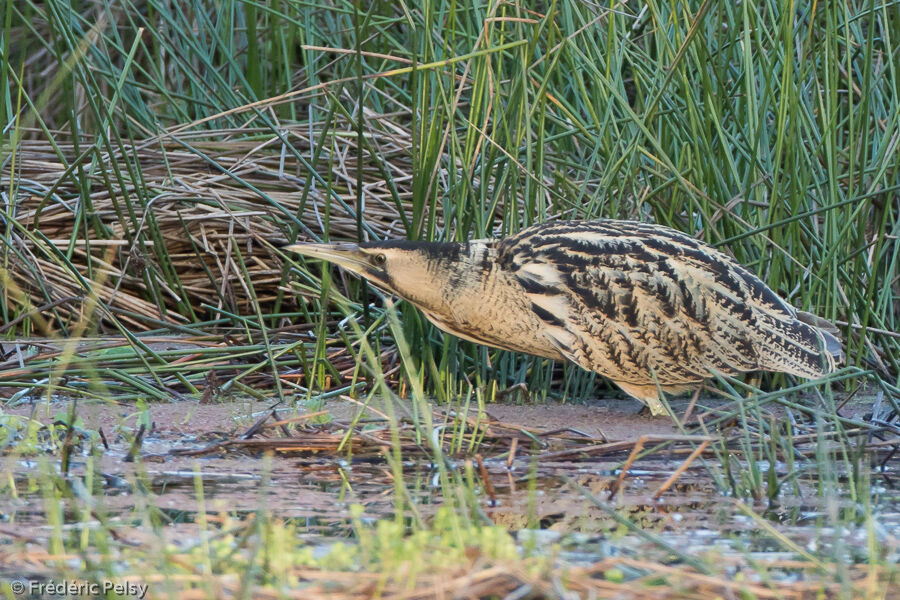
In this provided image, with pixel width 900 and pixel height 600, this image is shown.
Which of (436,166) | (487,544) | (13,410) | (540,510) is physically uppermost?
→ (436,166)

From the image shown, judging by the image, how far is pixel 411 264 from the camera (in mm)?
3385

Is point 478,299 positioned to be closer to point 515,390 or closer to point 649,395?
point 515,390

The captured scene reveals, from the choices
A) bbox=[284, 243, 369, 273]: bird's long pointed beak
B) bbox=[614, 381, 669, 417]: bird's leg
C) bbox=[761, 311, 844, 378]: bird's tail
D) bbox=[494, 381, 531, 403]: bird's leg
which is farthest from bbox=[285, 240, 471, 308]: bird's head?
bbox=[761, 311, 844, 378]: bird's tail

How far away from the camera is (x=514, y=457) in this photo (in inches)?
108

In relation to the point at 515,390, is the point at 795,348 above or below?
above

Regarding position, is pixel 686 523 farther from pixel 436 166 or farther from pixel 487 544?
pixel 436 166

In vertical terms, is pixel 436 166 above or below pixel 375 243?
above

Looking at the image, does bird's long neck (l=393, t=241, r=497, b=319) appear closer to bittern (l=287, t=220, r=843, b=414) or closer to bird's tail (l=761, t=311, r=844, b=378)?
bittern (l=287, t=220, r=843, b=414)

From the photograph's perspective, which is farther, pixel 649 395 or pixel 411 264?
pixel 649 395

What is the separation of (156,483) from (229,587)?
866 mm

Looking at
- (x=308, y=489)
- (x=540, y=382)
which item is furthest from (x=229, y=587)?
(x=540, y=382)

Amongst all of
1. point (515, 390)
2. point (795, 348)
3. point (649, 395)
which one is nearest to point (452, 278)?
point (515, 390)

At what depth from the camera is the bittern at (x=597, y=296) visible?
3365mm

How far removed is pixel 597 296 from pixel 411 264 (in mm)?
549
